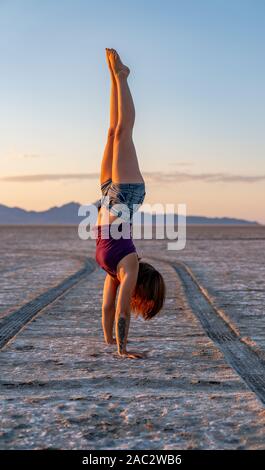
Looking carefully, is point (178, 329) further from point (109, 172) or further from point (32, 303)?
point (32, 303)

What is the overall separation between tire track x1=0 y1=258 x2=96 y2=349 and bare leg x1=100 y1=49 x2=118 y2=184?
73.0 inches

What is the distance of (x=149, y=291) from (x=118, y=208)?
2.45 feet

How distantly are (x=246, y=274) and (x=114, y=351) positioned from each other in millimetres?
8878

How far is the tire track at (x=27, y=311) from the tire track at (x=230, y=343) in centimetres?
197

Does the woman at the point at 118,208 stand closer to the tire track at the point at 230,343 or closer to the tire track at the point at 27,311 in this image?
the tire track at the point at 230,343

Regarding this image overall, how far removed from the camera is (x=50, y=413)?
337cm

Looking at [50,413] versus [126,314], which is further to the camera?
[126,314]

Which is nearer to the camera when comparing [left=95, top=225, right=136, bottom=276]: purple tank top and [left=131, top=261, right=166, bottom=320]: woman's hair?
[left=95, top=225, right=136, bottom=276]: purple tank top

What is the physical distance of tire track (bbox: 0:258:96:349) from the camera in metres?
5.86

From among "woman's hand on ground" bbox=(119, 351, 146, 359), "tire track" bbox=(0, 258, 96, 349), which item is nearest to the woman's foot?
"woman's hand on ground" bbox=(119, 351, 146, 359)

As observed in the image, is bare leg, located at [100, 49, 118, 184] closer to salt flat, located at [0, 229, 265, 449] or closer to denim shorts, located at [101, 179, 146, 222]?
denim shorts, located at [101, 179, 146, 222]

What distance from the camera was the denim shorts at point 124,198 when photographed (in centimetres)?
446

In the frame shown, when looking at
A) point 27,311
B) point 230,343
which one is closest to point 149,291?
point 230,343
